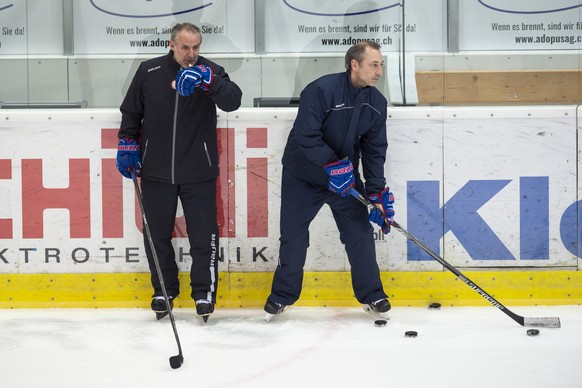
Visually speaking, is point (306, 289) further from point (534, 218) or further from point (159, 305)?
point (534, 218)

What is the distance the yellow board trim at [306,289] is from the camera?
4777mm

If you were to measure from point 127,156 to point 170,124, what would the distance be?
0.90ft

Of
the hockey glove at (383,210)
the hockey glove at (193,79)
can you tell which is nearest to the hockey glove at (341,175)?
the hockey glove at (383,210)

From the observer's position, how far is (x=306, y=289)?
479 centimetres

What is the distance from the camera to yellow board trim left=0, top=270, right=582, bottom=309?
15.7ft

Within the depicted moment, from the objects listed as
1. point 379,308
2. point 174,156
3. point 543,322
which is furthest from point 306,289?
point 543,322

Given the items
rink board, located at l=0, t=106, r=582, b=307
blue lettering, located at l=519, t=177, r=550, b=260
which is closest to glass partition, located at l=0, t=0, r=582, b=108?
rink board, located at l=0, t=106, r=582, b=307

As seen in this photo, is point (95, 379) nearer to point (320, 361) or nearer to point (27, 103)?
point (320, 361)

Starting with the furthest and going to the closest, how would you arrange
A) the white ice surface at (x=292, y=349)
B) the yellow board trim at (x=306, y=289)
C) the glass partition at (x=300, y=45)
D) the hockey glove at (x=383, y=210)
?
the glass partition at (x=300, y=45) → the yellow board trim at (x=306, y=289) → the hockey glove at (x=383, y=210) → the white ice surface at (x=292, y=349)

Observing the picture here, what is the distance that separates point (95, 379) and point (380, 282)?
5.56ft

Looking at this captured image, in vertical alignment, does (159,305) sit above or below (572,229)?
below

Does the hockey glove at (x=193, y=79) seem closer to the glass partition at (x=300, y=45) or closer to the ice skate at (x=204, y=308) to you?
the glass partition at (x=300, y=45)

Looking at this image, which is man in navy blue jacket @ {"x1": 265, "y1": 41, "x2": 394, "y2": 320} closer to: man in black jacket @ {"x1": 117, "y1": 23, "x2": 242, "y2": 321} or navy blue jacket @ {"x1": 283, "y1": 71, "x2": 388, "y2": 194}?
navy blue jacket @ {"x1": 283, "y1": 71, "x2": 388, "y2": 194}

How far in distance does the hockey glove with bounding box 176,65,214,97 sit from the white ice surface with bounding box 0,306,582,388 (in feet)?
3.85
